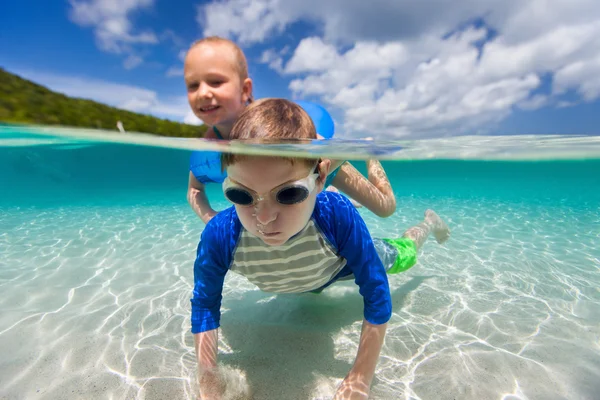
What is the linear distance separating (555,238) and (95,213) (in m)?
15.7

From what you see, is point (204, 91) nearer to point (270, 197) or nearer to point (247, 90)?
point (247, 90)

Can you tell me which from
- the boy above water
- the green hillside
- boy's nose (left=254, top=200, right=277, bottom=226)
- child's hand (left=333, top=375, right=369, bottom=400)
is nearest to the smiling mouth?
the green hillside

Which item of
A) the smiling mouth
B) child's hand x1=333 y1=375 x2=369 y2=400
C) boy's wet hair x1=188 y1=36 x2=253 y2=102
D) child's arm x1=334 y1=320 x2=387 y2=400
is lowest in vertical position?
child's hand x1=333 y1=375 x2=369 y2=400

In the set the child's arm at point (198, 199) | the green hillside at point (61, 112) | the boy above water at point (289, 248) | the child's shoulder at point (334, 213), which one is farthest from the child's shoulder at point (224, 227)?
the green hillside at point (61, 112)

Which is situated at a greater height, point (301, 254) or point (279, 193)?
point (279, 193)

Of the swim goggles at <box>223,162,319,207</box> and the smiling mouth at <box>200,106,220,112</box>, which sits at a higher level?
the smiling mouth at <box>200,106,220,112</box>

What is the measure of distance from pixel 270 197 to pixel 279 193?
0.22 ft

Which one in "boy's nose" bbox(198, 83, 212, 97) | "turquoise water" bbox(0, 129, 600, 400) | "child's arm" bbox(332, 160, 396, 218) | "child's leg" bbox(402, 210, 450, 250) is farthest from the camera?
"child's leg" bbox(402, 210, 450, 250)

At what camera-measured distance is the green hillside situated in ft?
11.8

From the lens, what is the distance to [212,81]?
3.48m

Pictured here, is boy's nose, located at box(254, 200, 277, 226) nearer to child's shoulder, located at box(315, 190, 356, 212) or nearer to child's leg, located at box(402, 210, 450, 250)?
child's shoulder, located at box(315, 190, 356, 212)

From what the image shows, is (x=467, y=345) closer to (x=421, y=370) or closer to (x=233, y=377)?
(x=421, y=370)

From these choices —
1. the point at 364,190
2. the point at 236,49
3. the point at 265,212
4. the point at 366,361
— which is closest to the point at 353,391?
the point at 366,361

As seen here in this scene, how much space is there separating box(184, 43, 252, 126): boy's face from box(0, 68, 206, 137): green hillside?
3.18ft
